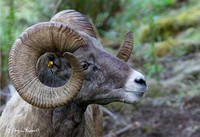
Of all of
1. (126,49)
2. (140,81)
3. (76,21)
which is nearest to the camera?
(140,81)

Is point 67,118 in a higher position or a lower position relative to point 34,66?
lower

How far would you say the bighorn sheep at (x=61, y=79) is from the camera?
12.3 feet

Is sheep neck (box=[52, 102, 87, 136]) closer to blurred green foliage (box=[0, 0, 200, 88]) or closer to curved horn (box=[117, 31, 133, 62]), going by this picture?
curved horn (box=[117, 31, 133, 62])

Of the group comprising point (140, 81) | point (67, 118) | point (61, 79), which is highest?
point (140, 81)

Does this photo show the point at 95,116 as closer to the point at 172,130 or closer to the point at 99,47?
the point at 99,47

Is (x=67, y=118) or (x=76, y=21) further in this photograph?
(x=76, y=21)

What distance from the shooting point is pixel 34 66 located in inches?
152

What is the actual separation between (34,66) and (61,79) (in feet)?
1.52

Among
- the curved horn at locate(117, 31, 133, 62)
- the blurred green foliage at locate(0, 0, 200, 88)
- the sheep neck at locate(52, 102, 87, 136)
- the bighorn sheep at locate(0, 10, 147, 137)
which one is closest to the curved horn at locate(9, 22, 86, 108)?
the bighorn sheep at locate(0, 10, 147, 137)

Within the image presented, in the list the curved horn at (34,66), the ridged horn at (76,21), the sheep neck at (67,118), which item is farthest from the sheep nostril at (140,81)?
the ridged horn at (76,21)

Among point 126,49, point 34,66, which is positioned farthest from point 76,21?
point 34,66

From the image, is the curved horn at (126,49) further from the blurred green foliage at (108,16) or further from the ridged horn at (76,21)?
the blurred green foliage at (108,16)

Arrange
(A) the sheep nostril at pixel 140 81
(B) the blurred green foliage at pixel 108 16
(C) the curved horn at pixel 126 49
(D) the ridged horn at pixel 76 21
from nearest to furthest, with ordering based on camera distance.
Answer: (A) the sheep nostril at pixel 140 81, (D) the ridged horn at pixel 76 21, (C) the curved horn at pixel 126 49, (B) the blurred green foliage at pixel 108 16

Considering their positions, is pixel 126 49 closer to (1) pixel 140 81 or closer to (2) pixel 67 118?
(1) pixel 140 81
